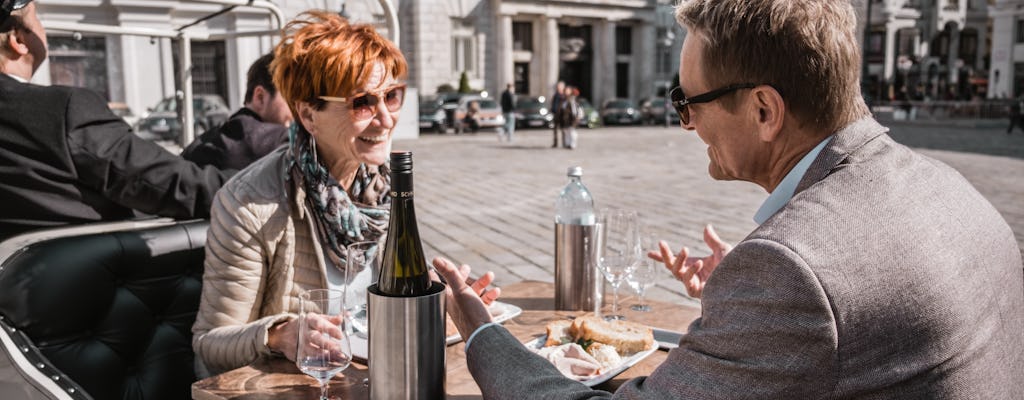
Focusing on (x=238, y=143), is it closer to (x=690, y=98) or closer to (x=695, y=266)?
(x=695, y=266)

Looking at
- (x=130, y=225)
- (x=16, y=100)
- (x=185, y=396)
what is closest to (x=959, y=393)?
(x=185, y=396)

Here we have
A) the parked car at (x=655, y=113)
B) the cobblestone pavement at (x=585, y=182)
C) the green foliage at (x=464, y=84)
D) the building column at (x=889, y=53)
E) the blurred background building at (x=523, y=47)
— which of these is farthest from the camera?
the building column at (x=889, y=53)

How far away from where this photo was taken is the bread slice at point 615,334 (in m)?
2.04

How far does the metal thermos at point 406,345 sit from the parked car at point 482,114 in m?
24.6

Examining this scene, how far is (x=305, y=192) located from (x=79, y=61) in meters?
27.7

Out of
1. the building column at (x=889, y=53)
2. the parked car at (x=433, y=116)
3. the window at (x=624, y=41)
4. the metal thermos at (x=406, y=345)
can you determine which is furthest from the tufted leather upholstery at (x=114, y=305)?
the building column at (x=889, y=53)

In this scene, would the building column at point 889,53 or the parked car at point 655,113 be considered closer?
the parked car at point 655,113

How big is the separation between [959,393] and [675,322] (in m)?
1.12

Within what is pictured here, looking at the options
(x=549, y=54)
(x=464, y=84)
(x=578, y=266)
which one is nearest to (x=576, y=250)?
(x=578, y=266)

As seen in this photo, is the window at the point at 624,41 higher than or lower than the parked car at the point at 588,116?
higher

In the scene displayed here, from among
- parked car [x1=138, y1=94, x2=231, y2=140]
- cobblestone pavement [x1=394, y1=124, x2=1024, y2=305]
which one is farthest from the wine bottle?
parked car [x1=138, y1=94, x2=231, y2=140]

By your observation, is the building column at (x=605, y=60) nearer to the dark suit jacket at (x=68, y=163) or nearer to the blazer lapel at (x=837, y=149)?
the dark suit jacket at (x=68, y=163)

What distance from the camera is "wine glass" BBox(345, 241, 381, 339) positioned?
187 centimetres

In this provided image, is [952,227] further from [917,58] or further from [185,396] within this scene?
[917,58]
